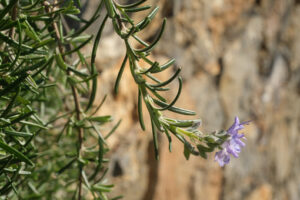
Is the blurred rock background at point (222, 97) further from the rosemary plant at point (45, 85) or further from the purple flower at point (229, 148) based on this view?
the purple flower at point (229, 148)

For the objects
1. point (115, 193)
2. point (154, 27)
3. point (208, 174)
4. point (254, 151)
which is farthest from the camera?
point (254, 151)

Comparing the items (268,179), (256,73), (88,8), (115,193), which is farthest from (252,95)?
(88,8)

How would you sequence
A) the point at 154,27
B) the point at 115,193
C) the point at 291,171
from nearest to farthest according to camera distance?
the point at 115,193, the point at 154,27, the point at 291,171

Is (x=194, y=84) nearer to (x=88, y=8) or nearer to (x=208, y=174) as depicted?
(x=208, y=174)

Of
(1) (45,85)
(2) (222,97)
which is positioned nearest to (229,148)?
(1) (45,85)

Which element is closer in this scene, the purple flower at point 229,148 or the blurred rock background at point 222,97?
the purple flower at point 229,148

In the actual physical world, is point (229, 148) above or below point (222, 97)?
below

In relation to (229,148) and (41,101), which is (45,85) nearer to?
(41,101)

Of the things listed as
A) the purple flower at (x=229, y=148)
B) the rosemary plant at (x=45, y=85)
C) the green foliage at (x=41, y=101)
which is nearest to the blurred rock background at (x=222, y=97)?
the green foliage at (x=41, y=101)
